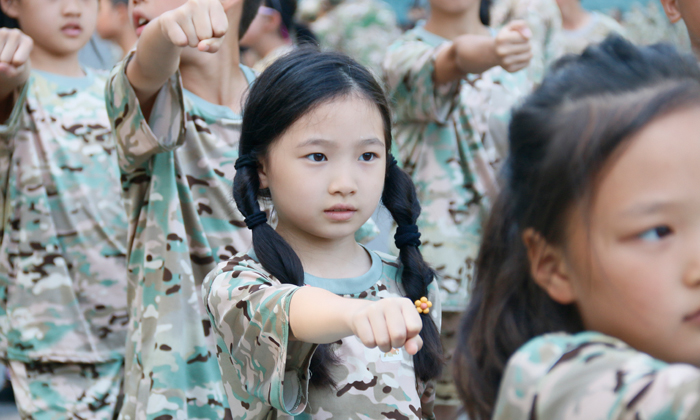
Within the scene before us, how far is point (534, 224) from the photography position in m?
1.09

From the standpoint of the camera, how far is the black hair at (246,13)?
2.58 metres

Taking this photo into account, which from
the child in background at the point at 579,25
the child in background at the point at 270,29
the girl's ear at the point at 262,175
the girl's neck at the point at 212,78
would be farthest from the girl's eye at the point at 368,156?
the child in background at the point at 270,29

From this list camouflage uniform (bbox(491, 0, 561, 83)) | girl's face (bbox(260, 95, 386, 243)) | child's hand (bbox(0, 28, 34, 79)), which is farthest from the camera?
camouflage uniform (bbox(491, 0, 561, 83))

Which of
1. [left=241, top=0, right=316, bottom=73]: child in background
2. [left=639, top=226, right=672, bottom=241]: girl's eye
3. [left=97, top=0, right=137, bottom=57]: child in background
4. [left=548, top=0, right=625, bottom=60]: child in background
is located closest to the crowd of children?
[left=639, top=226, right=672, bottom=241]: girl's eye

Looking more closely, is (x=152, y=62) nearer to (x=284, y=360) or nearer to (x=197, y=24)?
(x=197, y=24)

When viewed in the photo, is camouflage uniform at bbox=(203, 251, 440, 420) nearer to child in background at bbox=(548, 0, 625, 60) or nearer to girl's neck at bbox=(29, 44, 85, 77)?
girl's neck at bbox=(29, 44, 85, 77)

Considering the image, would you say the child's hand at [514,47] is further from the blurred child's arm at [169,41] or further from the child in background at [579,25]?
the child in background at [579,25]

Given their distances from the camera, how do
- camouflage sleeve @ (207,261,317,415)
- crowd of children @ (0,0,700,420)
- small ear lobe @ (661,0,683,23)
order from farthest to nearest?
small ear lobe @ (661,0,683,23)
camouflage sleeve @ (207,261,317,415)
crowd of children @ (0,0,700,420)

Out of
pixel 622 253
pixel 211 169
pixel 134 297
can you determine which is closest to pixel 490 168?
pixel 211 169

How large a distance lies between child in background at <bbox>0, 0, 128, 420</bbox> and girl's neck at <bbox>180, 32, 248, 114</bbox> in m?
0.60

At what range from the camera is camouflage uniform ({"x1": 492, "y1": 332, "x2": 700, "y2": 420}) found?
0.84 m

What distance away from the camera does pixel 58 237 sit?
2703 mm

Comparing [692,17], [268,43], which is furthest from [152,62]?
[268,43]

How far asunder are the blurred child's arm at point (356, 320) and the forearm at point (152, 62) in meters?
0.85
